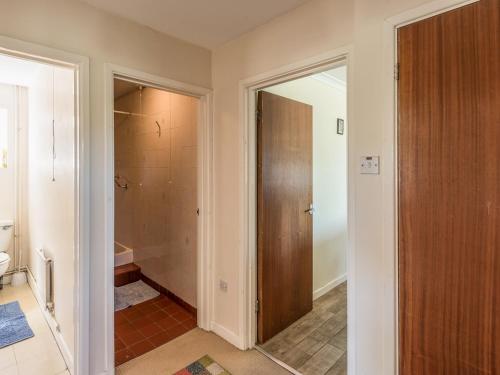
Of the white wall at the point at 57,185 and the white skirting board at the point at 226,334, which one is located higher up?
the white wall at the point at 57,185

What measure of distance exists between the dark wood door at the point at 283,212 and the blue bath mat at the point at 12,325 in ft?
6.48

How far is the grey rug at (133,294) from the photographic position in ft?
9.80

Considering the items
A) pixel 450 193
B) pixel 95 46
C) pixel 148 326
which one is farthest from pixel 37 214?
pixel 450 193

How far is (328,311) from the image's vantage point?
2809 millimetres

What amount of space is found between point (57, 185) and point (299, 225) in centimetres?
204

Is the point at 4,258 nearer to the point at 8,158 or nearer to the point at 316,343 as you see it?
the point at 8,158

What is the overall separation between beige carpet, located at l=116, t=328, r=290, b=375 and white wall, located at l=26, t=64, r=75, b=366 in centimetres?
49

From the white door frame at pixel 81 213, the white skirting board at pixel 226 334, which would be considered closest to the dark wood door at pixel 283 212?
the white skirting board at pixel 226 334

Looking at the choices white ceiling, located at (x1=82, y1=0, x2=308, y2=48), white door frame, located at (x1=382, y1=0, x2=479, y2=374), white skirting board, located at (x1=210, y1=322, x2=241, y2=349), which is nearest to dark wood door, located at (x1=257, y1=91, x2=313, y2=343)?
white skirting board, located at (x1=210, y1=322, x2=241, y2=349)

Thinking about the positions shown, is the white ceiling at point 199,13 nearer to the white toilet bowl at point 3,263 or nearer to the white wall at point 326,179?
the white wall at point 326,179

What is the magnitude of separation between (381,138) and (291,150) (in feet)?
3.73

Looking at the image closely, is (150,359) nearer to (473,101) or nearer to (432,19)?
(473,101)

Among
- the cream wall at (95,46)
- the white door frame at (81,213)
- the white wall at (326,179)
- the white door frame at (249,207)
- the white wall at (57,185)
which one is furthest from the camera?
the white wall at (326,179)

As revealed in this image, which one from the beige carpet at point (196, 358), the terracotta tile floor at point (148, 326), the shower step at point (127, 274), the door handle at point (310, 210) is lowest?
the beige carpet at point (196, 358)
